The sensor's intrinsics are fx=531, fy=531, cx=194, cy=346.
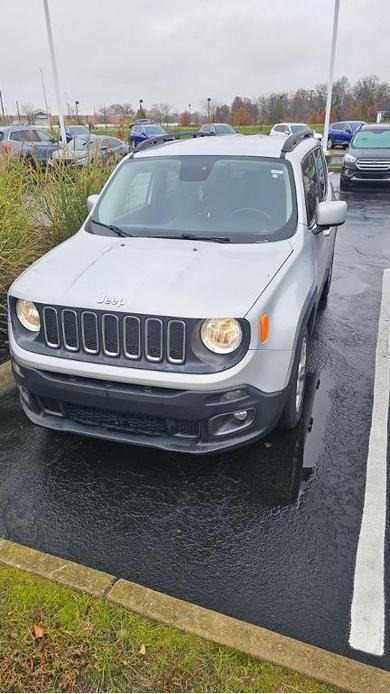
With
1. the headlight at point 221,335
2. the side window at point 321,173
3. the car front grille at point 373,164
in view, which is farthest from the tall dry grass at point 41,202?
the car front grille at point 373,164

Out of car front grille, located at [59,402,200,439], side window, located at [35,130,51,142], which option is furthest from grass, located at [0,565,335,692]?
side window, located at [35,130,51,142]

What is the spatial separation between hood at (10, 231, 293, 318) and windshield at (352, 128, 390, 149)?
12.8 meters

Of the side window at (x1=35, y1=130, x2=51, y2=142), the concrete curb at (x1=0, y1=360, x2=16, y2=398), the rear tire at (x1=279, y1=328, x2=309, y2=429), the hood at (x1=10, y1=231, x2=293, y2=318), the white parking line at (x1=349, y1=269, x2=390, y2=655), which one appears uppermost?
the side window at (x1=35, y1=130, x2=51, y2=142)

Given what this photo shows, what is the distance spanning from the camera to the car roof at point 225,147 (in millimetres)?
4344

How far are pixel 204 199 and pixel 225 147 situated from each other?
71cm

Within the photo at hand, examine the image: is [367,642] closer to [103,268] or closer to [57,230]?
[103,268]

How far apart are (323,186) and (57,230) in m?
3.13

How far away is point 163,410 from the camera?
2.87 meters

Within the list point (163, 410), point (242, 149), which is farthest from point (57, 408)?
point (242, 149)

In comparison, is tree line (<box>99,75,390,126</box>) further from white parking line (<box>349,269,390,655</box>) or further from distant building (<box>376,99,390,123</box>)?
white parking line (<box>349,269,390,655</box>)

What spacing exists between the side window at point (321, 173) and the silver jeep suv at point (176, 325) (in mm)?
1350

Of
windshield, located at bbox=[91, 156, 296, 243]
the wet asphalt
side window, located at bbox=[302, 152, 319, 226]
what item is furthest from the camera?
side window, located at bbox=[302, 152, 319, 226]

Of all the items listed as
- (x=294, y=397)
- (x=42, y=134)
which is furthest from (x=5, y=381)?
(x=42, y=134)

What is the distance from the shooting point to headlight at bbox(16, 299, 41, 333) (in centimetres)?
321
